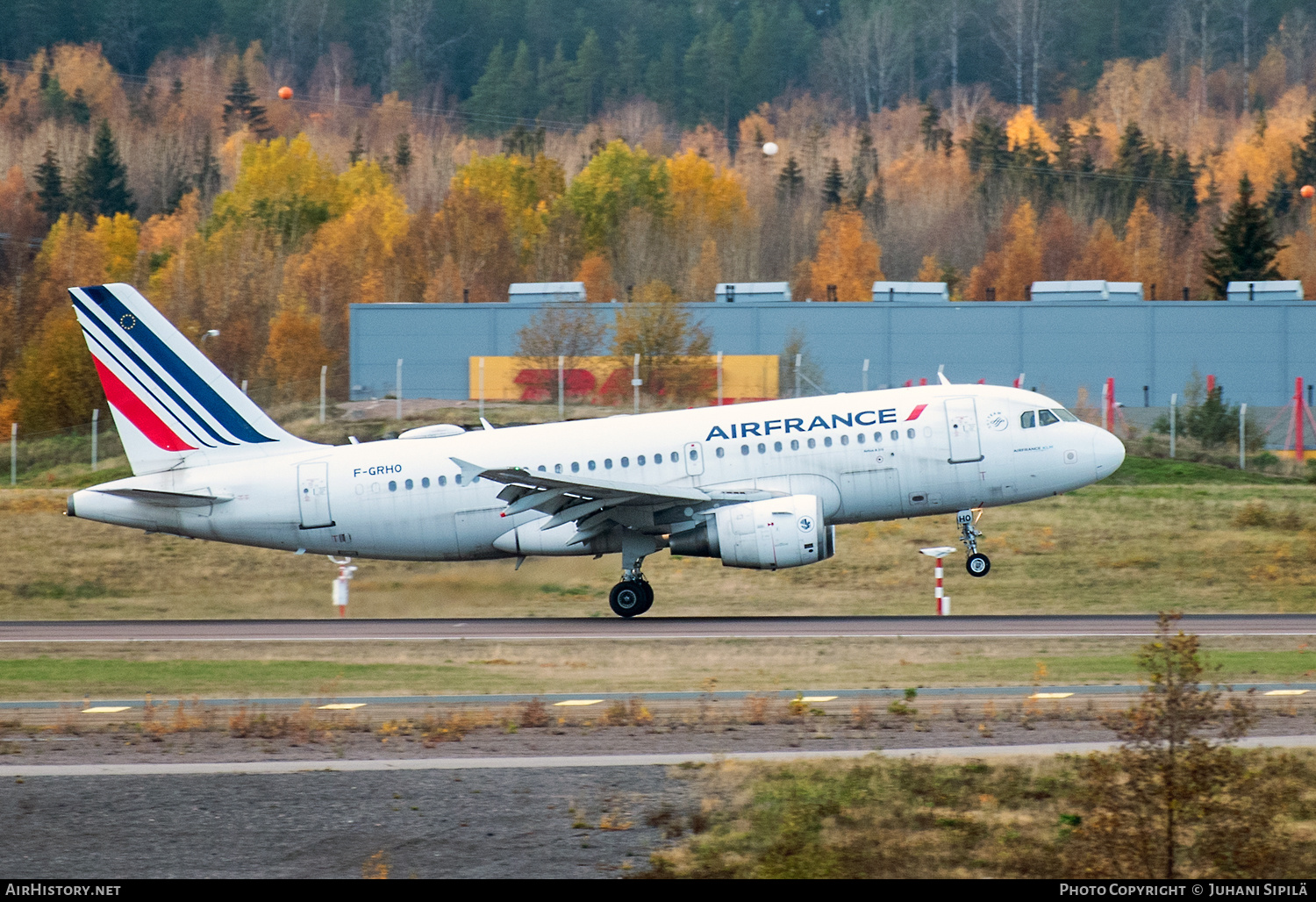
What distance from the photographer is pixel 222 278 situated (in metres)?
102

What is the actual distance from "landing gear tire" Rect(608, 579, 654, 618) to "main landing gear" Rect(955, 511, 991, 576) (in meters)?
6.49

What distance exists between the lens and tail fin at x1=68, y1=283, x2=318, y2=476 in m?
31.4

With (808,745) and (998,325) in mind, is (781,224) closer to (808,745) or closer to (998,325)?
(998,325)

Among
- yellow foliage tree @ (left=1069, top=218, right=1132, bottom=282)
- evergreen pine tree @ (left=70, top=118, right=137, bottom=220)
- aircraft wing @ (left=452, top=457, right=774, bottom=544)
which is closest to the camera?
aircraft wing @ (left=452, top=457, right=774, bottom=544)

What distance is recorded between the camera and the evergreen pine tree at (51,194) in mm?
131625

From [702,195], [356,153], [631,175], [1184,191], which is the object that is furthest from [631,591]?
[356,153]

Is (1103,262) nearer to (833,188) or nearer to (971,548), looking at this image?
(833,188)

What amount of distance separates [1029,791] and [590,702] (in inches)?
280

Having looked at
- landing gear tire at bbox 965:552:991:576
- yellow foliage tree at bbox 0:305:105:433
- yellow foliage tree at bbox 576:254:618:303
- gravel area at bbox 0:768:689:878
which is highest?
yellow foliage tree at bbox 576:254:618:303

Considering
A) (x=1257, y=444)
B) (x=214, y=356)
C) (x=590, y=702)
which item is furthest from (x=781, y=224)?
(x=590, y=702)

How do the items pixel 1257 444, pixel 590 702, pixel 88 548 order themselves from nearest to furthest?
pixel 590 702 < pixel 88 548 < pixel 1257 444

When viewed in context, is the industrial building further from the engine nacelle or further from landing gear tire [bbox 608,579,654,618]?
the engine nacelle

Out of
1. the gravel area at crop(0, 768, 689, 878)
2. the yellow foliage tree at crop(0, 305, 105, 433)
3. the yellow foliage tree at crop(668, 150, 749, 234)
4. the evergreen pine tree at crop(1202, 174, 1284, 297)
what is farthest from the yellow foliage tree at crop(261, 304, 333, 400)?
the gravel area at crop(0, 768, 689, 878)

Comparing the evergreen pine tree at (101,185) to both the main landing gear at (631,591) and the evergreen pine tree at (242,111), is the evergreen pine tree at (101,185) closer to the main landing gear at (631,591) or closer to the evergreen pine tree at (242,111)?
the evergreen pine tree at (242,111)
